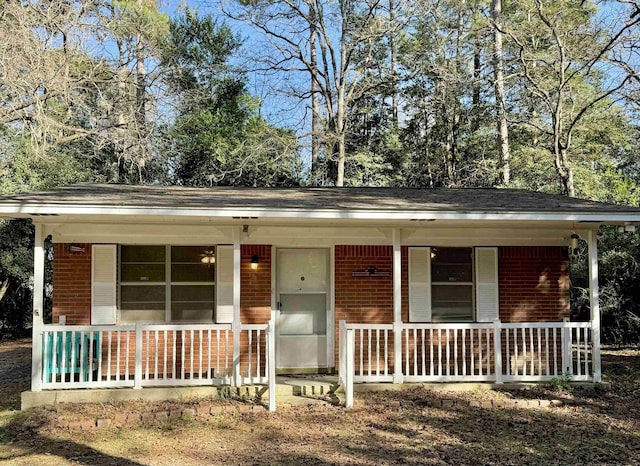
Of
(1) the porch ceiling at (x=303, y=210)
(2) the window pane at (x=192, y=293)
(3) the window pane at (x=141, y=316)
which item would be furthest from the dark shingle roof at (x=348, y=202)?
(3) the window pane at (x=141, y=316)

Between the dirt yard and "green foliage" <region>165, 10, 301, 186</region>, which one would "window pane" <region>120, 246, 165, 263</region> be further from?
"green foliage" <region>165, 10, 301, 186</region>

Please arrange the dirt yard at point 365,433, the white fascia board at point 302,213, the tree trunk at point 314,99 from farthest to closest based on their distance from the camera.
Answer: the tree trunk at point 314,99
the white fascia board at point 302,213
the dirt yard at point 365,433

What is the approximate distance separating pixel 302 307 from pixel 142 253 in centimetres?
264

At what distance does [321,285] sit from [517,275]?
3.21m

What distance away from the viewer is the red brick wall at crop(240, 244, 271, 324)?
880cm

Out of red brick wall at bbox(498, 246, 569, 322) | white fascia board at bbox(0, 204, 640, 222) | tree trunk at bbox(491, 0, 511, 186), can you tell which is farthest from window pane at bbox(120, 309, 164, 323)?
tree trunk at bbox(491, 0, 511, 186)

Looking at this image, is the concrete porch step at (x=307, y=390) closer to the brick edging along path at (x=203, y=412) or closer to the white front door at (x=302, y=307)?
the brick edging along path at (x=203, y=412)

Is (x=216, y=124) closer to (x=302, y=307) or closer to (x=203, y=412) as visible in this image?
(x=302, y=307)

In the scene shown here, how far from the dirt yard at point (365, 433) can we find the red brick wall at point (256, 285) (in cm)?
170

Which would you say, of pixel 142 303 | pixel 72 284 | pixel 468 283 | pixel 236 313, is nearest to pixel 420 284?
pixel 468 283

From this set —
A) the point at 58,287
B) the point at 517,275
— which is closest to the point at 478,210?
the point at 517,275

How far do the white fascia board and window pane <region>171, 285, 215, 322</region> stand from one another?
178cm

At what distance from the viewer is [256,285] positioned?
8.85 meters

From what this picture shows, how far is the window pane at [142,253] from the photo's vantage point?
28.2ft
